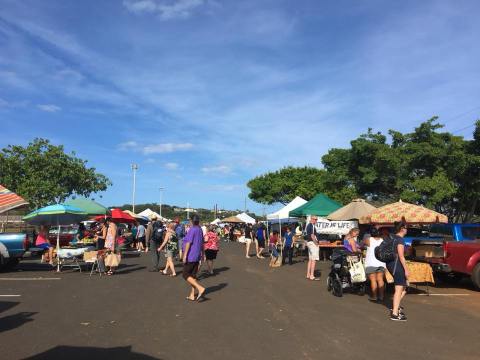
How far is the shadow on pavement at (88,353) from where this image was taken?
553cm

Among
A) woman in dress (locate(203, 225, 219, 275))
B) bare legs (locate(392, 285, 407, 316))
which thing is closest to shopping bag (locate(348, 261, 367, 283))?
bare legs (locate(392, 285, 407, 316))

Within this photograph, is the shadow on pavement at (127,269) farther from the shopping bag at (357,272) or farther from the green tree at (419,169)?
the green tree at (419,169)

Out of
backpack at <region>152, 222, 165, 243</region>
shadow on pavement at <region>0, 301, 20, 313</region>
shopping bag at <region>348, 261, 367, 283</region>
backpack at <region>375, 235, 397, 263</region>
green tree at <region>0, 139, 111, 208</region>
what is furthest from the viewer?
green tree at <region>0, 139, 111, 208</region>

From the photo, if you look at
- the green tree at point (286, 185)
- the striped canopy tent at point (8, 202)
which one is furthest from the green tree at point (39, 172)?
the green tree at point (286, 185)

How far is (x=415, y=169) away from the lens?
25062mm

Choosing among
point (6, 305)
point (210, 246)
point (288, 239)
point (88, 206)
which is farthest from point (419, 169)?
point (6, 305)

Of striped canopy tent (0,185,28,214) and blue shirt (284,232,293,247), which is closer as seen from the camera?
blue shirt (284,232,293,247)

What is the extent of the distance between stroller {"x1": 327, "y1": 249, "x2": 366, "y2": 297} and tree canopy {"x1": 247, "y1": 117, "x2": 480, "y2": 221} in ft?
45.3

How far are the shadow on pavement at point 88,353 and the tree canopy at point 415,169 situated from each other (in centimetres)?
2020

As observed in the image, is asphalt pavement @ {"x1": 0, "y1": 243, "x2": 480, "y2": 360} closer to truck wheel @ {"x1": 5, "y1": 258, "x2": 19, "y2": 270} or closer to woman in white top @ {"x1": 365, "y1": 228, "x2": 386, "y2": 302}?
woman in white top @ {"x1": 365, "y1": 228, "x2": 386, "y2": 302}

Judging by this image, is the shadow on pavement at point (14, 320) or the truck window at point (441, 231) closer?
the shadow on pavement at point (14, 320)

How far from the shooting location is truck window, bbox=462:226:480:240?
12.7m

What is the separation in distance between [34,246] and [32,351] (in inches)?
507

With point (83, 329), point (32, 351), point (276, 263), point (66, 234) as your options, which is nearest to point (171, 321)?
point (83, 329)
